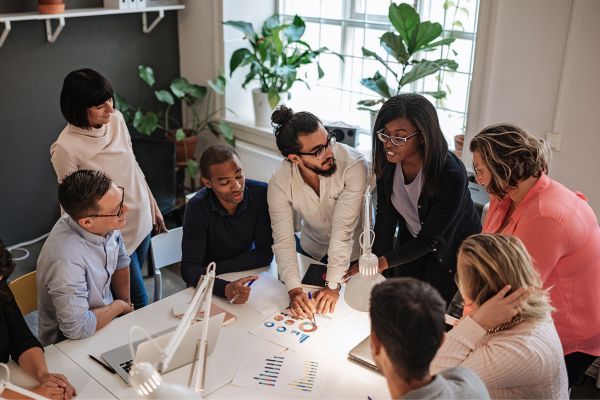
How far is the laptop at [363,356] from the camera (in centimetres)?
200

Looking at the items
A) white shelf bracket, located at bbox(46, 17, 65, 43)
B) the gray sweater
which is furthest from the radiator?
the gray sweater

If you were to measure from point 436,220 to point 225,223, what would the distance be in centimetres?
90

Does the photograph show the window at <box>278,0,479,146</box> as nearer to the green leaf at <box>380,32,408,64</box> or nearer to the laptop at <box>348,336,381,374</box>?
the green leaf at <box>380,32,408,64</box>

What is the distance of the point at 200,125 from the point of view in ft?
16.8

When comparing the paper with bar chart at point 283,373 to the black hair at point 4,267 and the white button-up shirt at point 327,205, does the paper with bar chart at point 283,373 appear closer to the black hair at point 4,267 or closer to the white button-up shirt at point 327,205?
the white button-up shirt at point 327,205

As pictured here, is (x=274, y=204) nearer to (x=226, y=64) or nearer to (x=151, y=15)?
(x=226, y=64)

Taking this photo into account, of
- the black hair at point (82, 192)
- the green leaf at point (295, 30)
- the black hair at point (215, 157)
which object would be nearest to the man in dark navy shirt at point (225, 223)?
the black hair at point (215, 157)

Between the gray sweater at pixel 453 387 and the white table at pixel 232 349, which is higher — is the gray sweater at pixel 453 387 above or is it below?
above

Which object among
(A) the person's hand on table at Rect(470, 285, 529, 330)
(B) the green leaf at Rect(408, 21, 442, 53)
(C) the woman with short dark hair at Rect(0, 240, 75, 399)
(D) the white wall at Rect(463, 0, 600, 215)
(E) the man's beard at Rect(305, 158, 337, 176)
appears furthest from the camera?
(B) the green leaf at Rect(408, 21, 442, 53)

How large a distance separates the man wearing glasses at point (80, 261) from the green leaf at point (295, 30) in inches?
98.9

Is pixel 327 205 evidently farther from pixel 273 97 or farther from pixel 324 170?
pixel 273 97

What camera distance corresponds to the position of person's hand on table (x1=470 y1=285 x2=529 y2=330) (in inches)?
64.2

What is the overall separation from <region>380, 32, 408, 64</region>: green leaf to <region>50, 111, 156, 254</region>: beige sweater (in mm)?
1656

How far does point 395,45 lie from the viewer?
3629 millimetres
